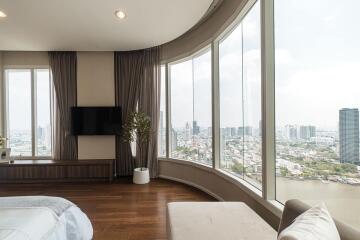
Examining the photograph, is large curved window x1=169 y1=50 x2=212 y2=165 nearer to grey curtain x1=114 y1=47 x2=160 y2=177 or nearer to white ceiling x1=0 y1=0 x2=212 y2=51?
grey curtain x1=114 y1=47 x2=160 y2=177

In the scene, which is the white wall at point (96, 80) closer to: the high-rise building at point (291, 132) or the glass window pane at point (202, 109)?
the glass window pane at point (202, 109)

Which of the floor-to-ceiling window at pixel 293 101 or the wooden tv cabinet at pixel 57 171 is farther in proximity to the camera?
the wooden tv cabinet at pixel 57 171

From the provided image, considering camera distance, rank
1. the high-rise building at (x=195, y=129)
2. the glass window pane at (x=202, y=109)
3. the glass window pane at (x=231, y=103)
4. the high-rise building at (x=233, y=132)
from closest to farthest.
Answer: the glass window pane at (x=231, y=103)
the high-rise building at (x=233, y=132)
the glass window pane at (x=202, y=109)
the high-rise building at (x=195, y=129)

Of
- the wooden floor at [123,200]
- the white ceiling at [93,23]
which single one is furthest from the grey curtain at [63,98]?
the wooden floor at [123,200]

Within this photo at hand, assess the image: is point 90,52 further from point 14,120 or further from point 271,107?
point 271,107

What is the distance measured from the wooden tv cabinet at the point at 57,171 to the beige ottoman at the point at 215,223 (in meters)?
3.24

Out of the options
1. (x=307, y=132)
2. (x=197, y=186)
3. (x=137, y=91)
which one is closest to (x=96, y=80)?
(x=137, y=91)

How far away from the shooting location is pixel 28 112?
17.9 feet

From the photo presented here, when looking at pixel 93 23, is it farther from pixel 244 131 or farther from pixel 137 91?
pixel 244 131

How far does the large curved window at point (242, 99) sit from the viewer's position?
105 inches

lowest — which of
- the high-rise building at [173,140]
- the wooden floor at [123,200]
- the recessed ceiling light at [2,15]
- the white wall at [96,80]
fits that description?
Answer: the wooden floor at [123,200]

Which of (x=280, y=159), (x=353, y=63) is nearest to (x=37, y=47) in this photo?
(x=280, y=159)

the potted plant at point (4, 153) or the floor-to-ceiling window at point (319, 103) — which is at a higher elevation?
the floor-to-ceiling window at point (319, 103)

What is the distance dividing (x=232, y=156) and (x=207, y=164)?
84 cm
